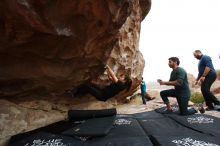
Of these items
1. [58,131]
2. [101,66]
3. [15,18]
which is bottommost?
[58,131]

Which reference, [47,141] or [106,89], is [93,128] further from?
[106,89]

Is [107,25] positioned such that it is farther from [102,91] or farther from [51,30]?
[102,91]

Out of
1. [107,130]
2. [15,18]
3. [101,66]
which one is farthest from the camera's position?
[101,66]

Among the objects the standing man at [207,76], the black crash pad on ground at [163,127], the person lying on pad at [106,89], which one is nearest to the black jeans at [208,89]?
the standing man at [207,76]

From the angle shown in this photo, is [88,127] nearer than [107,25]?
No

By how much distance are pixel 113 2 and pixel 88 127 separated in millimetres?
2461

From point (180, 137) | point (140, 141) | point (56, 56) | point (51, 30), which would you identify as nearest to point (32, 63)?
point (56, 56)

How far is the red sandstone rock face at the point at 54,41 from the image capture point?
14.3 feet

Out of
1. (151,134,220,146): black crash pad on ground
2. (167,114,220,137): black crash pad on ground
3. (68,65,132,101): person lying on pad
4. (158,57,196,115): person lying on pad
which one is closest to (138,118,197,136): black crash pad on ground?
(167,114,220,137): black crash pad on ground

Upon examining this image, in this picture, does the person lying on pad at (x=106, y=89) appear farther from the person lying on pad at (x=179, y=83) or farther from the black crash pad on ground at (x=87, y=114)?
the person lying on pad at (x=179, y=83)

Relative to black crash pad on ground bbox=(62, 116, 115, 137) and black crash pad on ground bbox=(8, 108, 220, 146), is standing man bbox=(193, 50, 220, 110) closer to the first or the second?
black crash pad on ground bbox=(8, 108, 220, 146)

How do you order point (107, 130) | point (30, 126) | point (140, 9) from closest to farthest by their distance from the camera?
point (107, 130) < point (30, 126) < point (140, 9)

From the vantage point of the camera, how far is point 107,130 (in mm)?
5387

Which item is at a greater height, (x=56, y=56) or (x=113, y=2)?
(x=113, y=2)
